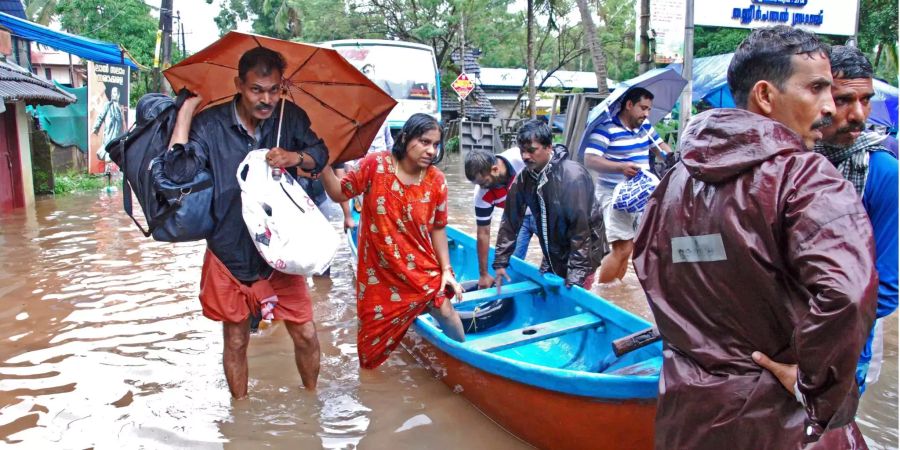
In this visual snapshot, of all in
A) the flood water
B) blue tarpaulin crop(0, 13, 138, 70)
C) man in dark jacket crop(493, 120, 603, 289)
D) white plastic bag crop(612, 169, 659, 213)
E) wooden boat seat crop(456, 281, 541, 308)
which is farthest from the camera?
blue tarpaulin crop(0, 13, 138, 70)

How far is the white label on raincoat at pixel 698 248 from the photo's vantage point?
1.44m

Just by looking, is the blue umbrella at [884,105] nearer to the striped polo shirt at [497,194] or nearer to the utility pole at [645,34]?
the utility pole at [645,34]

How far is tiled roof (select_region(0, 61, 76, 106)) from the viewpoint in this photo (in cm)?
934

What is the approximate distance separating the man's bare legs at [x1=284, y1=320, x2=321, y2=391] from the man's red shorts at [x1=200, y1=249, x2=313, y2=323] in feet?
0.40

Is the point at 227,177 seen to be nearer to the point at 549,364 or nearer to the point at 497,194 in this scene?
the point at 549,364

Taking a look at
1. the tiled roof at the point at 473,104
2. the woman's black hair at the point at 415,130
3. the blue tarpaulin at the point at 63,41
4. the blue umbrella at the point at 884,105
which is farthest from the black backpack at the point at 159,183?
the tiled roof at the point at 473,104

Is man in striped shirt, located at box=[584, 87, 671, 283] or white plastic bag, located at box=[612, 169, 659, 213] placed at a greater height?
man in striped shirt, located at box=[584, 87, 671, 283]

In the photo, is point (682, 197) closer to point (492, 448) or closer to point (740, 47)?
point (740, 47)

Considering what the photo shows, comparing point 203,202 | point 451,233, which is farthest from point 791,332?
point 451,233

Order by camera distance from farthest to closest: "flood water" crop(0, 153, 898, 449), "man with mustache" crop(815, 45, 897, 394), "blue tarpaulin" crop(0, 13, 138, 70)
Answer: "blue tarpaulin" crop(0, 13, 138, 70) < "flood water" crop(0, 153, 898, 449) < "man with mustache" crop(815, 45, 897, 394)

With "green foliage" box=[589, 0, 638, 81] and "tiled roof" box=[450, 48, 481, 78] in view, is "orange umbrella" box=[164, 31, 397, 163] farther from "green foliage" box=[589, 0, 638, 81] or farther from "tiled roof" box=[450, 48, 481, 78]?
"tiled roof" box=[450, 48, 481, 78]

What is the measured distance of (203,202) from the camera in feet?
9.79

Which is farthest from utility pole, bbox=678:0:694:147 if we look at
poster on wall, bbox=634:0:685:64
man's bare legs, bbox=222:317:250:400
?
man's bare legs, bbox=222:317:250:400

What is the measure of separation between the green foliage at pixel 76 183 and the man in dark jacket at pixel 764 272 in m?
13.5
